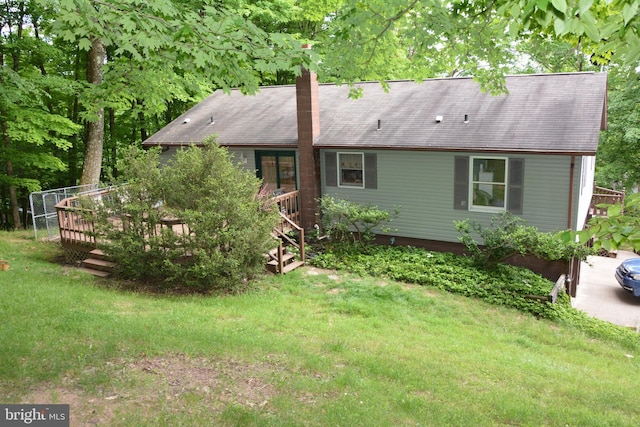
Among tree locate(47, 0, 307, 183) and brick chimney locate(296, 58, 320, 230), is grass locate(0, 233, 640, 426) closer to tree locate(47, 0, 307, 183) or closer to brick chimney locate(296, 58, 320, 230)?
tree locate(47, 0, 307, 183)

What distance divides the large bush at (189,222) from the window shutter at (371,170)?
4777 millimetres

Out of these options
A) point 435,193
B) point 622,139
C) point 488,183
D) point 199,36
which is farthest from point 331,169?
point 622,139

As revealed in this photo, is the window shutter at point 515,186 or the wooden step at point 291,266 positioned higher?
the window shutter at point 515,186

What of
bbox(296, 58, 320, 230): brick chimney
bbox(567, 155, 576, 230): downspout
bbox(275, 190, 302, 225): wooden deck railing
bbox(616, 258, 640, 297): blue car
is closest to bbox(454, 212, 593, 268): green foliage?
bbox(567, 155, 576, 230): downspout

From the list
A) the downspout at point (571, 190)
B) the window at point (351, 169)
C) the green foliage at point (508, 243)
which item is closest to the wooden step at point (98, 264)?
the window at point (351, 169)

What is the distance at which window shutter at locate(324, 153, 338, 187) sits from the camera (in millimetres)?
15094

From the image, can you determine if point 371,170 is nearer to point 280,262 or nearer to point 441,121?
point 441,121

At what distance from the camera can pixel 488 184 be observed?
43.2 ft

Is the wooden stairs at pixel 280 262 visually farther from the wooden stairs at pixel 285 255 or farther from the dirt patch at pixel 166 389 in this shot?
the dirt patch at pixel 166 389

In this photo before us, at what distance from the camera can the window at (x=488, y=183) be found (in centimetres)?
1295

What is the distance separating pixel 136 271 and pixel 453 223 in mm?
7929

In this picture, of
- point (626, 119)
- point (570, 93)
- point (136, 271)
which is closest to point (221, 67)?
point (136, 271)

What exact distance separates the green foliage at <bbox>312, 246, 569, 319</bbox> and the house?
91cm

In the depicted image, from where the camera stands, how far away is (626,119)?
20.7 m
